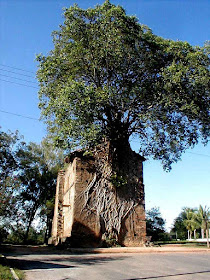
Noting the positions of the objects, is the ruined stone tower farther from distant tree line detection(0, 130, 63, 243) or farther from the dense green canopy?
distant tree line detection(0, 130, 63, 243)

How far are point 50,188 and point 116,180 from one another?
54.7 ft

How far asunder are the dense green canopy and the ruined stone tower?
6.55ft

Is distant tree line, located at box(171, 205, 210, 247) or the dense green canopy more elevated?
the dense green canopy

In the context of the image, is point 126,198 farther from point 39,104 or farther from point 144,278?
point 144,278

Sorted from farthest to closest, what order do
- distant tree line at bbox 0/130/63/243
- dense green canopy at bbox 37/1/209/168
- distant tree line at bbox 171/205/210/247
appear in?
distant tree line at bbox 171/205/210/247 < distant tree line at bbox 0/130/63/243 < dense green canopy at bbox 37/1/209/168

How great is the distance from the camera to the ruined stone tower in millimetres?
14867

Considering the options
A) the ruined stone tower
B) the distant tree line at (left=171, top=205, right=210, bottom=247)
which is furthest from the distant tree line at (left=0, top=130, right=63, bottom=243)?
the distant tree line at (left=171, top=205, right=210, bottom=247)

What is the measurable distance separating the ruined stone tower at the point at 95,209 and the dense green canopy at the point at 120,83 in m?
2.00

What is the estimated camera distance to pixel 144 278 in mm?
5492

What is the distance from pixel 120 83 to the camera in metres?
15.8

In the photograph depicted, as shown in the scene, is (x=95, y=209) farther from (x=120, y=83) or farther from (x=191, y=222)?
(x=191, y=222)

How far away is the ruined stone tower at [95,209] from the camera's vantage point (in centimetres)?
1487

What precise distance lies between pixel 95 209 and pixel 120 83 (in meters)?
7.55

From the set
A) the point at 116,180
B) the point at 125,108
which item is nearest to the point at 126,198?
the point at 116,180
